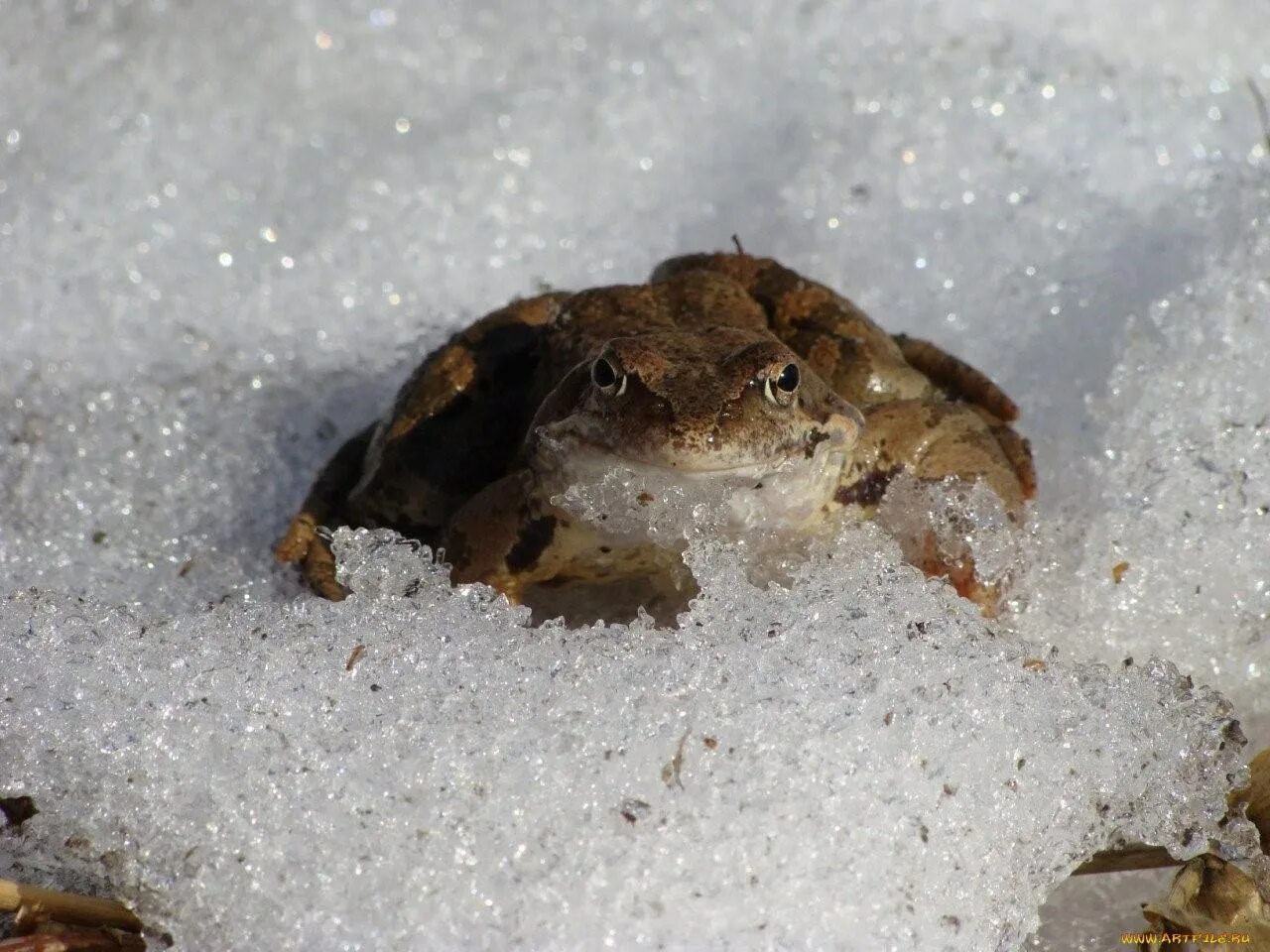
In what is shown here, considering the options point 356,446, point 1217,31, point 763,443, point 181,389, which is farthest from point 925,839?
point 1217,31

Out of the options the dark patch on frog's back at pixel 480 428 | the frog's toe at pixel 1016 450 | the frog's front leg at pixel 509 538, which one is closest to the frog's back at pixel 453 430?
the dark patch on frog's back at pixel 480 428

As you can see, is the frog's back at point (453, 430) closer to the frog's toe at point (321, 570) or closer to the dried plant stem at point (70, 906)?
the frog's toe at point (321, 570)

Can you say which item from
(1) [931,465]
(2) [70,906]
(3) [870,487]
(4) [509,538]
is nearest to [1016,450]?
(1) [931,465]

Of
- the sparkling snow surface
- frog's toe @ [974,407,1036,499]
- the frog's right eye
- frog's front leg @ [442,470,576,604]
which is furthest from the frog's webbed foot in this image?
frog's toe @ [974,407,1036,499]

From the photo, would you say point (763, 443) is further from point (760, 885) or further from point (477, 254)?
point (477, 254)

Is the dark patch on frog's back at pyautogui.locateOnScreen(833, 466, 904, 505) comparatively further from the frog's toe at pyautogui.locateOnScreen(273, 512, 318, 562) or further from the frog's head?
the frog's toe at pyautogui.locateOnScreen(273, 512, 318, 562)

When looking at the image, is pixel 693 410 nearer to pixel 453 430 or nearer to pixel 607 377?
pixel 607 377
